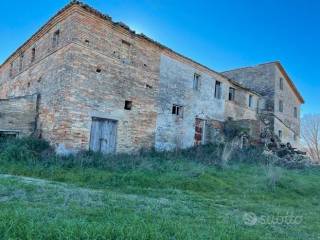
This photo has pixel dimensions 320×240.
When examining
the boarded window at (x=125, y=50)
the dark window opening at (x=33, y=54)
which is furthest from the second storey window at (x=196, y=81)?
the dark window opening at (x=33, y=54)

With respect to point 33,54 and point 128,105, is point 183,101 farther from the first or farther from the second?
point 33,54

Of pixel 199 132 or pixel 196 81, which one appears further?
pixel 196 81

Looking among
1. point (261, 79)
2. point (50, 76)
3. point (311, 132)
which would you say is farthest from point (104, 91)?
point (311, 132)

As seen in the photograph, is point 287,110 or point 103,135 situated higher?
point 287,110

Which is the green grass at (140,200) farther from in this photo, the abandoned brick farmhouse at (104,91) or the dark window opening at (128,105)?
the dark window opening at (128,105)

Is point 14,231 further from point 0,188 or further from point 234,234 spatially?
point 0,188

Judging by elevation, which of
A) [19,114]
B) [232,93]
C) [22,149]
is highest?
[232,93]

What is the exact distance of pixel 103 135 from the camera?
12.9 m

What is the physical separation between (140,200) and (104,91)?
293 inches

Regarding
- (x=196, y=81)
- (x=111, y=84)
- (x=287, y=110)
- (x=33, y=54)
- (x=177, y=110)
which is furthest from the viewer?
(x=287, y=110)

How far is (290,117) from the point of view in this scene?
27.8 m

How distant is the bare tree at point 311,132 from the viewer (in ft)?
123

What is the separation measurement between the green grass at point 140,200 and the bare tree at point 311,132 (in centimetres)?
2905

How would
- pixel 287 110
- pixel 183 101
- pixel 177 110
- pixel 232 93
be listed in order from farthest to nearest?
pixel 287 110 < pixel 232 93 < pixel 183 101 < pixel 177 110
